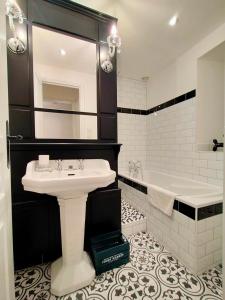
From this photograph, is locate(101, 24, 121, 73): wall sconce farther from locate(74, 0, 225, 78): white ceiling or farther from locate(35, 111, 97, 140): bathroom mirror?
locate(35, 111, 97, 140): bathroom mirror

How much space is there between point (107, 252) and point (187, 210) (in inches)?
30.9

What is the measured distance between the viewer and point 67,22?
1438mm

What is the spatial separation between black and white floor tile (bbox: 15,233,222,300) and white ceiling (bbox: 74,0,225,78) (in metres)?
2.47

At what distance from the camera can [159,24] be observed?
175cm

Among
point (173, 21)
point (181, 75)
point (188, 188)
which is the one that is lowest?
point (188, 188)

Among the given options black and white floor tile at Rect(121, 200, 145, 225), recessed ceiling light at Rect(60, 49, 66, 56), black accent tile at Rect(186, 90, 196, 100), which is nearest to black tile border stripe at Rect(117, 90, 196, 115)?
black accent tile at Rect(186, 90, 196, 100)

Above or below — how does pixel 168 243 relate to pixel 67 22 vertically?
A: below

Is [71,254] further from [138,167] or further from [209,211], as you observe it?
[138,167]

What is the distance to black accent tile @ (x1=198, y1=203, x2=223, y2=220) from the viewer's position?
1280mm

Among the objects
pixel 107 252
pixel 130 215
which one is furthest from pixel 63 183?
pixel 130 215

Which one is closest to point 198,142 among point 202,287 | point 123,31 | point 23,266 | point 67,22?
point 202,287

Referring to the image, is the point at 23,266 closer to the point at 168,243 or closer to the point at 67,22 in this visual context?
the point at 168,243

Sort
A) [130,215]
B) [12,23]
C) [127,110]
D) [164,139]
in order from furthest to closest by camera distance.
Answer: [127,110]
[164,139]
[130,215]
[12,23]

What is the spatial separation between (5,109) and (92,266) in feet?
4.47
